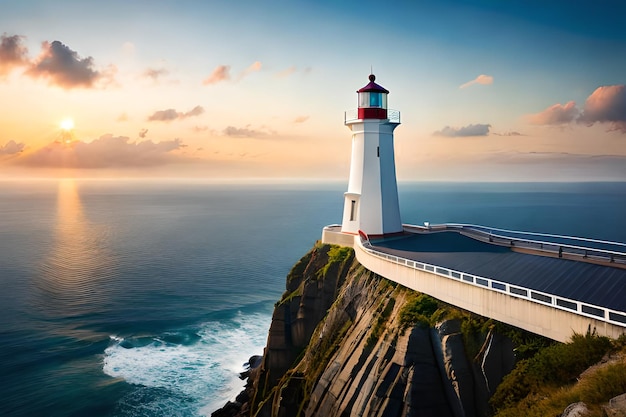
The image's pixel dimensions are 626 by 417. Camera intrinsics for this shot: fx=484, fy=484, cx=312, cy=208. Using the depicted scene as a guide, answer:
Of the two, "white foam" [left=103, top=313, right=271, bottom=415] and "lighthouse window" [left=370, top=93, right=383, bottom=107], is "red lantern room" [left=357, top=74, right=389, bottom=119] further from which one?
"white foam" [left=103, top=313, right=271, bottom=415]

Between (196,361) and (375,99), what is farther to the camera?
(196,361)

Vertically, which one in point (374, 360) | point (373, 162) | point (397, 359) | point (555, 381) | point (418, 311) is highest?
A: point (373, 162)

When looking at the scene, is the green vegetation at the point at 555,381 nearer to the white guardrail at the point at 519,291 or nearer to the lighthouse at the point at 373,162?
the white guardrail at the point at 519,291

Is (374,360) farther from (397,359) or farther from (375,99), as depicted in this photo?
(375,99)

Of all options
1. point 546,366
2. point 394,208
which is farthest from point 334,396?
point 394,208

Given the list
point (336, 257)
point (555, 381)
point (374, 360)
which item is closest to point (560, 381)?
point (555, 381)
